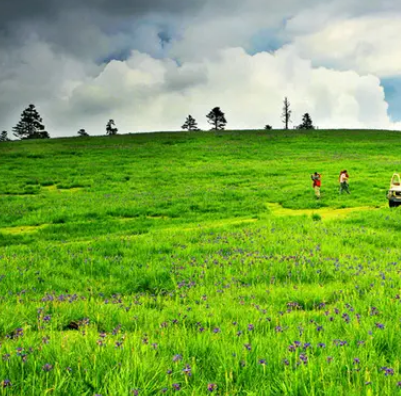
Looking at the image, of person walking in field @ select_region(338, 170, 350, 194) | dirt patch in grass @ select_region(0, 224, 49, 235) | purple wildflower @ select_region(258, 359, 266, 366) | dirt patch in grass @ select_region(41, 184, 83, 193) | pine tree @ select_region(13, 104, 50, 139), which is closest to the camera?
purple wildflower @ select_region(258, 359, 266, 366)

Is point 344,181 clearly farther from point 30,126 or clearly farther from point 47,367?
point 30,126

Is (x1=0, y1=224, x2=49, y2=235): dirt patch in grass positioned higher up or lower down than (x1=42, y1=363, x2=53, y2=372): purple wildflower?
lower down

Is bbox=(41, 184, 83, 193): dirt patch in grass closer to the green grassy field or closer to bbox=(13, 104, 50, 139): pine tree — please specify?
the green grassy field

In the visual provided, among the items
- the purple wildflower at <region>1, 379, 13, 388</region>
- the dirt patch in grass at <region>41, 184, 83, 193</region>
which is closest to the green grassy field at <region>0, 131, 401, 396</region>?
the purple wildflower at <region>1, 379, 13, 388</region>

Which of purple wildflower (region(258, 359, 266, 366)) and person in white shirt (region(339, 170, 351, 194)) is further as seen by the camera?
person in white shirt (region(339, 170, 351, 194))

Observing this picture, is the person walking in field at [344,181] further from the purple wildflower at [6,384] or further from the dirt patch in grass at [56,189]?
the purple wildflower at [6,384]

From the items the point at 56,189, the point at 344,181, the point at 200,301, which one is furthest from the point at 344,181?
the point at 56,189

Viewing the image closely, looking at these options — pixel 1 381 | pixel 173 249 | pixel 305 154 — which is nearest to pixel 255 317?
pixel 1 381

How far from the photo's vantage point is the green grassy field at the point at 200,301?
293 centimetres

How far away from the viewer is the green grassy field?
9.60ft

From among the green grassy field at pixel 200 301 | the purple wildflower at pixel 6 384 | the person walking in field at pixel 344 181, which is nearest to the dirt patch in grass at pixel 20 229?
the green grassy field at pixel 200 301

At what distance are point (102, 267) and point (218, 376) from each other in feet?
17.8

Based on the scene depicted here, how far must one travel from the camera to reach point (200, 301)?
5.62 m

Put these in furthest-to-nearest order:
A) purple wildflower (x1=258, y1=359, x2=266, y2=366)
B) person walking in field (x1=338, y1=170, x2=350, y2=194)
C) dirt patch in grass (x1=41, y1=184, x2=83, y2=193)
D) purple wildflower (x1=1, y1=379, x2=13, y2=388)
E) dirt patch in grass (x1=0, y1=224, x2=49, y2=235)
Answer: dirt patch in grass (x1=41, y1=184, x2=83, y2=193) → person walking in field (x1=338, y1=170, x2=350, y2=194) → dirt patch in grass (x1=0, y1=224, x2=49, y2=235) → purple wildflower (x1=258, y1=359, x2=266, y2=366) → purple wildflower (x1=1, y1=379, x2=13, y2=388)
